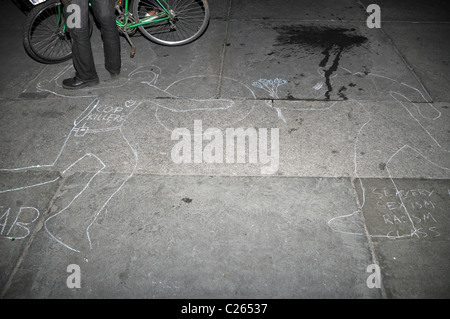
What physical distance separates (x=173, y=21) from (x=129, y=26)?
0.85 meters

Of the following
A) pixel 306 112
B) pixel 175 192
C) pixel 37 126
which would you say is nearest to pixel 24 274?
pixel 175 192

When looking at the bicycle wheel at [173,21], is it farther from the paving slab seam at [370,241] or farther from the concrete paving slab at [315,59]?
the paving slab seam at [370,241]

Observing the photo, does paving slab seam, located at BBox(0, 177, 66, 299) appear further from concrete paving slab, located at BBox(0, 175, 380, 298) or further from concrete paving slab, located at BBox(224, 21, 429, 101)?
concrete paving slab, located at BBox(224, 21, 429, 101)

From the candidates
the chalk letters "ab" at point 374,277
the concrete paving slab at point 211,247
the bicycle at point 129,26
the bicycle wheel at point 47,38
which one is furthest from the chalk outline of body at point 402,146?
the bicycle wheel at point 47,38

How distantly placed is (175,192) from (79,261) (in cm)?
85

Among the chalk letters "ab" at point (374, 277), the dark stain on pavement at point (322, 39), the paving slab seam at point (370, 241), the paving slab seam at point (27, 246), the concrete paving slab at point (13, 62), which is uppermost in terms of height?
the concrete paving slab at point (13, 62)

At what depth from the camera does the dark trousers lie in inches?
126

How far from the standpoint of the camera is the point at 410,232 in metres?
2.16

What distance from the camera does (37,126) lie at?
3.05 m

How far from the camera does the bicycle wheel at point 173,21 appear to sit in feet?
13.8

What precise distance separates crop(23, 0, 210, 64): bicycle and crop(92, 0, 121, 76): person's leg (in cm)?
46
